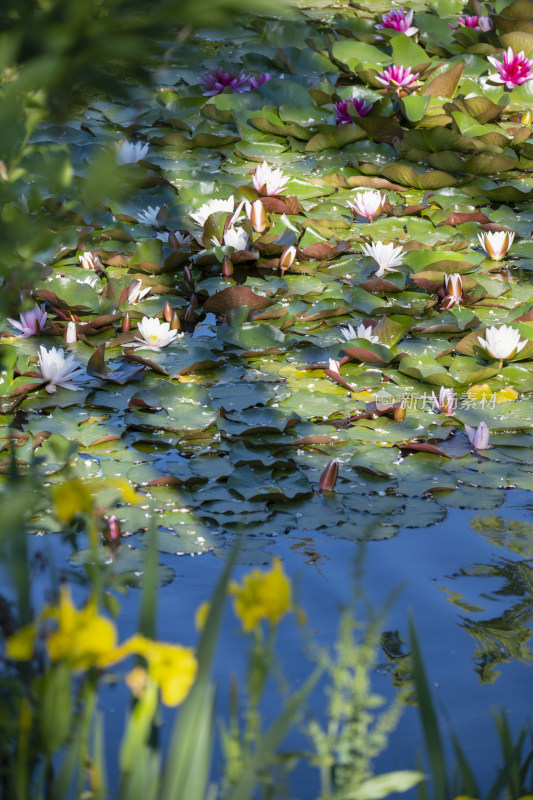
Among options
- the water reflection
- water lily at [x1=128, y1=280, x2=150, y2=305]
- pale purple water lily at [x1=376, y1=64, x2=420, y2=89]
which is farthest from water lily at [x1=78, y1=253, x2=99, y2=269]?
pale purple water lily at [x1=376, y1=64, x2=420, y2=89]

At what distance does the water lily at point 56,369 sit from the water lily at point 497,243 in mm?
1520

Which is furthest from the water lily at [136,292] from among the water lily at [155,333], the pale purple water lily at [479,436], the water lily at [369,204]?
the pale purple water lily at [479,436]

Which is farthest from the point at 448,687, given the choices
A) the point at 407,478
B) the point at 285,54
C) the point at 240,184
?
the point at 285,54

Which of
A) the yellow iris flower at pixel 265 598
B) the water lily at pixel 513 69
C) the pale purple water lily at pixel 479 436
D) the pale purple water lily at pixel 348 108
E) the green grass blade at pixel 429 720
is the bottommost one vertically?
the pale purple water lily at pixel 479 436

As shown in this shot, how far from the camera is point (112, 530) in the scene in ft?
6.19

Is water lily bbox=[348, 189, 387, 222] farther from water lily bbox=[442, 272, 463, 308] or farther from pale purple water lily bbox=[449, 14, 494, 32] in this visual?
pale purple water lily bbox=[449, 14, 494, 32]

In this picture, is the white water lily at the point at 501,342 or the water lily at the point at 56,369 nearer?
the water lily at the point at 56,369

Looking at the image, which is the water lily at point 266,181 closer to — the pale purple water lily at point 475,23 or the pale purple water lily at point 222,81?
the pale purple water lily at point 222,81

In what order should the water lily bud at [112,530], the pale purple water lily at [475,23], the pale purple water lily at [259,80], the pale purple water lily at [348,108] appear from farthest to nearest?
the pale purple water lily at [475,23] → the pale purple water lily at [259,80] → the pale purple water lily at [348,108] → the water lily bud at [112,530]

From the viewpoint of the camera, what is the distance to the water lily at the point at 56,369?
2.44 meters

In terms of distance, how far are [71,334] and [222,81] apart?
93.3 inches

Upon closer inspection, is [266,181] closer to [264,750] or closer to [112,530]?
[112,530]

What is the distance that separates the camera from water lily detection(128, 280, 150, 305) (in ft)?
9.52

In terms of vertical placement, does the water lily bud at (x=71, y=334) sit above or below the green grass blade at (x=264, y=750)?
below
